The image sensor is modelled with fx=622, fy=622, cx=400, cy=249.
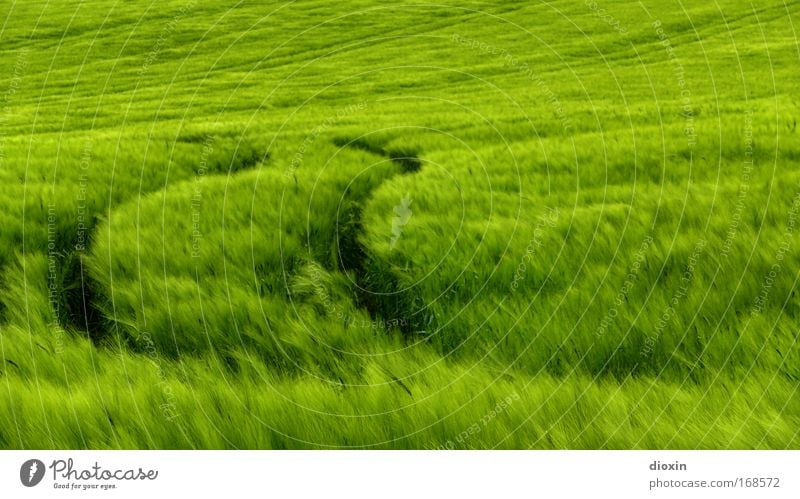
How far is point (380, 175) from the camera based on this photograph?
424cm

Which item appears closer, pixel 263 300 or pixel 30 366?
pixel 30 366

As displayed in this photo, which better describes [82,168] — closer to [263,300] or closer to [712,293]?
[263,300]

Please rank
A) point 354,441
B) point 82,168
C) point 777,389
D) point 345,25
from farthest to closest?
point 345,25
point 82,168
point 354,441
point 777,389

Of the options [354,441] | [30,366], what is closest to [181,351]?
[30,366]

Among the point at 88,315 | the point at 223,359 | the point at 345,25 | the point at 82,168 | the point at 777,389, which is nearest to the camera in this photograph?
the point at 777,389
